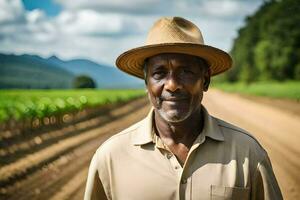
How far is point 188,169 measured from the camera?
80.7 inches

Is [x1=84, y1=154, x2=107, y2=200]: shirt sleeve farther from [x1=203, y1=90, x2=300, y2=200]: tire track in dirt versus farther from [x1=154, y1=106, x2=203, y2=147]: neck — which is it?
[x1=203, y1=90, x2=300, y2=200]: tire track in dirt

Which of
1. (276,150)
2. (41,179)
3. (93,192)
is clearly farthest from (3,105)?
(93,192)

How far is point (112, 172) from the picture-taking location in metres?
2.12

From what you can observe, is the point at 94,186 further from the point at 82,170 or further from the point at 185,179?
the point at 82,170

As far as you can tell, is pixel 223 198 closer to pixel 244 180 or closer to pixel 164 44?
pixel 244 180

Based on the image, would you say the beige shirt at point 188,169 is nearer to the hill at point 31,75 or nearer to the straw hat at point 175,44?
the straw hat at point 175,44

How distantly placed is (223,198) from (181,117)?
0.34 m

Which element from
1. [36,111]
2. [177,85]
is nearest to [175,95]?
[177,85]

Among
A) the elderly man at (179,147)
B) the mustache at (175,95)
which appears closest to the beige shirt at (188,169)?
the elderly man at (179,147)

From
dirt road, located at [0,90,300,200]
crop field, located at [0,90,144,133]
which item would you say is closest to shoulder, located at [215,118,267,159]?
dirt road, located at [0,90,300,200]

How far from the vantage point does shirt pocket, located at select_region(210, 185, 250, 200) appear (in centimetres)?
200

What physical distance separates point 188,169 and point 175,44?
450 millimetres

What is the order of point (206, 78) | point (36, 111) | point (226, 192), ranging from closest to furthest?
point (226, 192) → point (206, 78) → point (36, 111)

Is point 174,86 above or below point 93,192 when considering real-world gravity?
above
